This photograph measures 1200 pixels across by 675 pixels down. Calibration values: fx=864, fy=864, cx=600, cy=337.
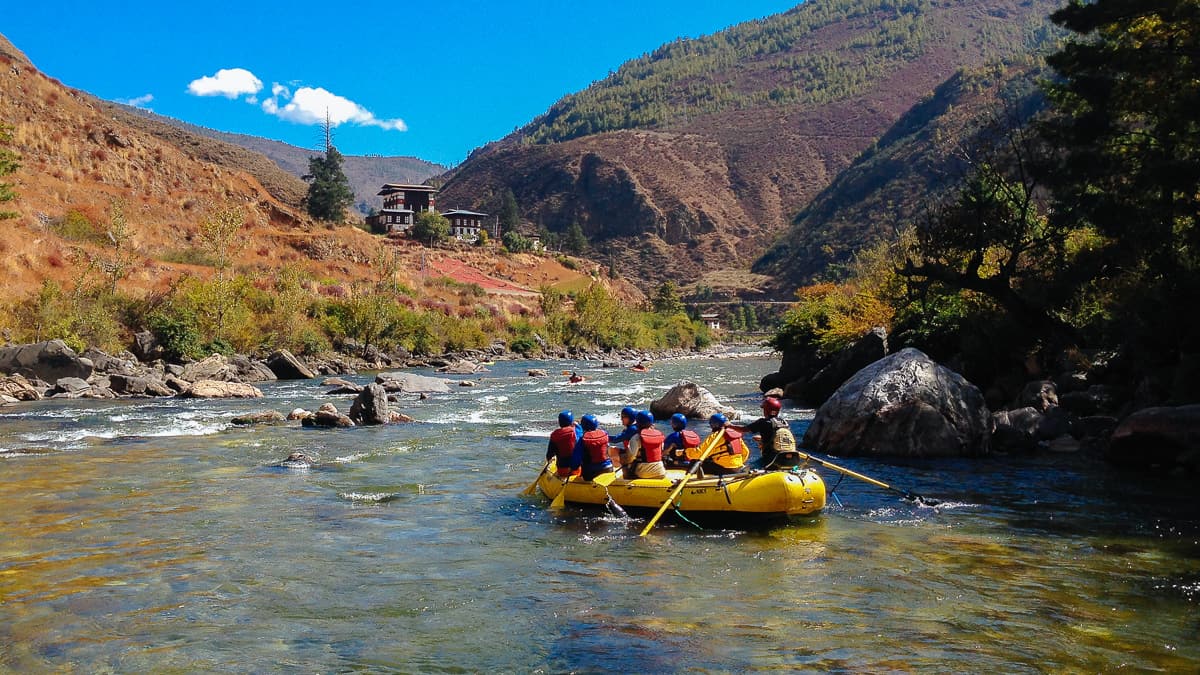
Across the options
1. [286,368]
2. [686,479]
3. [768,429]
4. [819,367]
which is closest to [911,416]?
[768,429]

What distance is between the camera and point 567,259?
431ft

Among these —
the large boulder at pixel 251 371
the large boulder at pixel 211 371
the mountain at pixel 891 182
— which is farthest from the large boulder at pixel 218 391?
the mountain at pixel 891 182

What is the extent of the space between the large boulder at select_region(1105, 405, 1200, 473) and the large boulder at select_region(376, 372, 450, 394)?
24.2 metres

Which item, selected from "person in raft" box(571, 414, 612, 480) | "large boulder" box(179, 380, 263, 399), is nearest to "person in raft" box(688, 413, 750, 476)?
"person in raft" box(571, 414, 612, 480)

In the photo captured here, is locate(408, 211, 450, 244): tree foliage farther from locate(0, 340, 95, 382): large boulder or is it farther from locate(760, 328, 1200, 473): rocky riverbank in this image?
locate(760, 328, 1200, 473): rocky riverbank

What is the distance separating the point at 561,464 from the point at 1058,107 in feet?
55.5

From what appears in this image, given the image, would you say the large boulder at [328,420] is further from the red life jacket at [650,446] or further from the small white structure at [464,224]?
the small white structure at [464,224]

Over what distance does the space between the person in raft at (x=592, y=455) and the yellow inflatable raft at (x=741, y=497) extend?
716 mm

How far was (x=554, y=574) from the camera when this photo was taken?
9.97 metres

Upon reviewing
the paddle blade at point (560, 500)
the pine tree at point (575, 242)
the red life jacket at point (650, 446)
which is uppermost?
the pine tree at point (575, 242)

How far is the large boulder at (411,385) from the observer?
109 feet

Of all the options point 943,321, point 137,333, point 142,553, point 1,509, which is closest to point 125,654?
point 142,553

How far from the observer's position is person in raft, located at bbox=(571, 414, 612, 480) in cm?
1324

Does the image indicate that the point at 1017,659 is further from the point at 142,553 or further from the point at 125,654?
the point at 142,553
